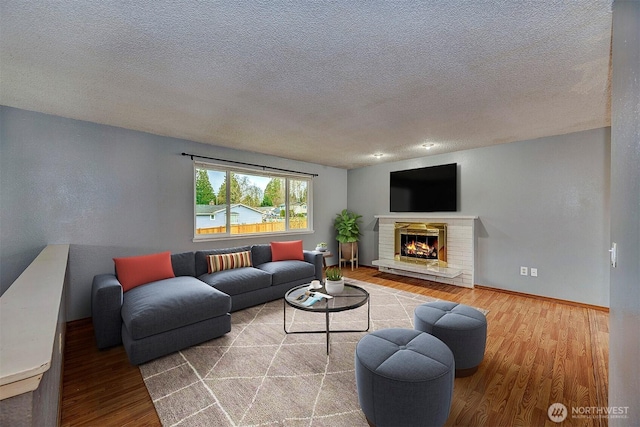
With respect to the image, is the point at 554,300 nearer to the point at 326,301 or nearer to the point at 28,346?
the point at 326,301

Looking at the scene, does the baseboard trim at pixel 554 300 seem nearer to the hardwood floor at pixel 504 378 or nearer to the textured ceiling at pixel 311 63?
the hardwood floor at pixel 504 378

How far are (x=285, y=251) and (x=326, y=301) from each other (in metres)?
1.99

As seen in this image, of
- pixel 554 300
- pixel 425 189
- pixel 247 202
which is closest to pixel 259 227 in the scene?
pixel 247 202

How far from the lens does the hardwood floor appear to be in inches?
66.4

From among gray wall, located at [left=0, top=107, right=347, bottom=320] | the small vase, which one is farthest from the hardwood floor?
the small vase

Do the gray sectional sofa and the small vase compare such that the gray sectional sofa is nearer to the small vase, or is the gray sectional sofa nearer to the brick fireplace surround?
the small vase

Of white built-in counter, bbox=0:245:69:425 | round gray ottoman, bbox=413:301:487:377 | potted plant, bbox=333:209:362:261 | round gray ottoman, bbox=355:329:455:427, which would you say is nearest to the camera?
white built-in counter, bbox=0:245:69:425

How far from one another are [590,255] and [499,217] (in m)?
1.14

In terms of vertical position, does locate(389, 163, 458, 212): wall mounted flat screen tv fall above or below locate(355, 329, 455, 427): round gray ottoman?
above

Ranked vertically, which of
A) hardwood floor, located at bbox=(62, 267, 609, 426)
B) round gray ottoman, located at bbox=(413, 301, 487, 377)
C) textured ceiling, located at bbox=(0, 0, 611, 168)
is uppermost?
textured ceiling, located at bbox=(0, 0, 611, 168)

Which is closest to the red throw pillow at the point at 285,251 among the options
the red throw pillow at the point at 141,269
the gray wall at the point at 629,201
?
the red throw pillow at the point at 141,269

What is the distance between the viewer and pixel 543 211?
153 inches

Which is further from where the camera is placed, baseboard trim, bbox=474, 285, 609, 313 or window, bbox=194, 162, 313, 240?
window, bbox=194, 162, 313, 240

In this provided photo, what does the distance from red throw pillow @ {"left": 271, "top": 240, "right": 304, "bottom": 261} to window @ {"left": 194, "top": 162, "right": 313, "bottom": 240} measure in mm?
672
